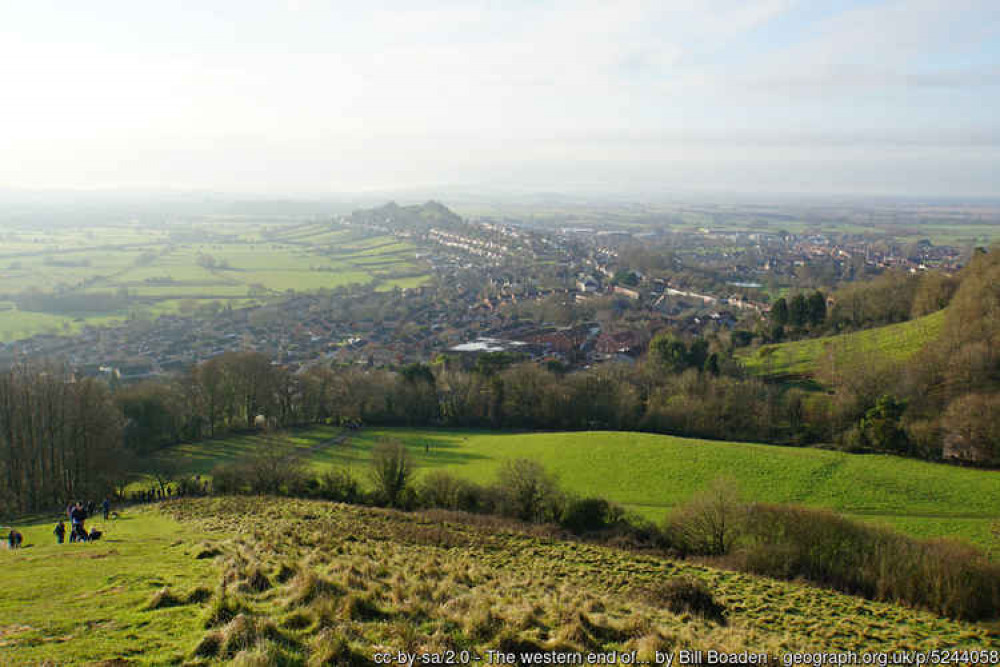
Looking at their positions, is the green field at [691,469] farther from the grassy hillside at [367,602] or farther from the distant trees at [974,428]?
the grassy hillside at [367,602]

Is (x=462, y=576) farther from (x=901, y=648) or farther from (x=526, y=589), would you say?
(x=901, y=648)

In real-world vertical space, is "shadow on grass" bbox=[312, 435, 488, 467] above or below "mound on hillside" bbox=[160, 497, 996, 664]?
below

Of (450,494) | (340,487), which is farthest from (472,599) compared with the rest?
(340,487)

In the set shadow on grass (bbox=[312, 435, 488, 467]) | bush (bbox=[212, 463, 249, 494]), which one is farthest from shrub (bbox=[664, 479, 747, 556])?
bush (bbox=[212, 463, 249, 494])

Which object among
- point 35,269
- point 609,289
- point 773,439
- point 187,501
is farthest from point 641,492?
point 35,269

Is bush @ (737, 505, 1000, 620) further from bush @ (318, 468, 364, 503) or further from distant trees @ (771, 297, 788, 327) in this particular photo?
distant trees @ (771, 297, 788, 327)

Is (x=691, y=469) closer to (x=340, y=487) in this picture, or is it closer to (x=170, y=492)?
(x=340, y=487)
